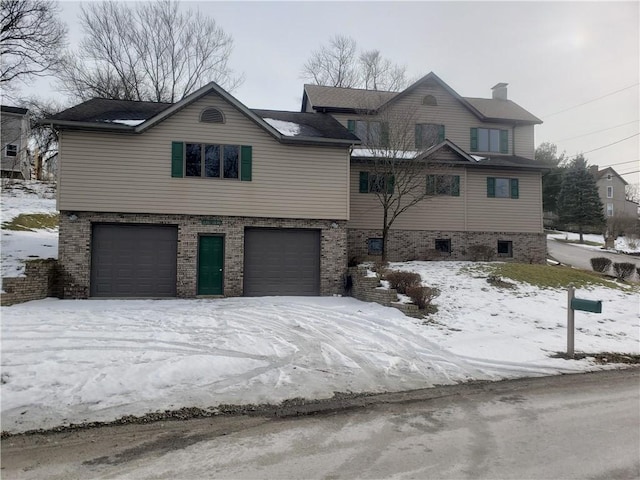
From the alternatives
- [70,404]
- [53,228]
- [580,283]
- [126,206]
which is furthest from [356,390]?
[53,228]

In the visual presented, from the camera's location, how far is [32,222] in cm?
1878

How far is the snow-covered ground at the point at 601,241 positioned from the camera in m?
36.6

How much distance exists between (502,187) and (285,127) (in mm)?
11579

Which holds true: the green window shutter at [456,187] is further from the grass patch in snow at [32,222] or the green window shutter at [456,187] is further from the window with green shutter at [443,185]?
the grass patch in snow at [32,222]

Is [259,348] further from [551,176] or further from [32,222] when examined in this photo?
[551,176]

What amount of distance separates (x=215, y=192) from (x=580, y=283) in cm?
1334

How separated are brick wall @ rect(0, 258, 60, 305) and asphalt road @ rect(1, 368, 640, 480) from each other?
902 centimetres

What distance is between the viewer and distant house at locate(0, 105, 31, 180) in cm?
3116

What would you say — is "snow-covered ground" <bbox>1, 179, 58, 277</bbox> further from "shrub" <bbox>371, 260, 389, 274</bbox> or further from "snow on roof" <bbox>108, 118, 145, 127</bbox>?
"shrub" <bbox>371, 260, 389, 274</bbox>

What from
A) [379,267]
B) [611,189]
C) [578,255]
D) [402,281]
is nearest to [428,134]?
[379,267]

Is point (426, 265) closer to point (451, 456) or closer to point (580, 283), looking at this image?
point (580, 283)

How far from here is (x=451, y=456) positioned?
4207 millimetres

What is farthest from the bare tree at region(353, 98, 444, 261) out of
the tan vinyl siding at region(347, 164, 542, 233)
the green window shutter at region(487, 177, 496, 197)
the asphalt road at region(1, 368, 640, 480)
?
the asphalt road at region(1, 368, 640, 480)

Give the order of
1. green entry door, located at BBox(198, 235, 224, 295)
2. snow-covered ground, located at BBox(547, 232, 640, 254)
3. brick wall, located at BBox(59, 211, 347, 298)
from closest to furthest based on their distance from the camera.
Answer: brick wall, located at BBox(59, 211, 347, 298) < green entry door, located at BBox(198, 235, 224, 295) < snow-covered ground, located at BBox(547, 232, 640, 254)
